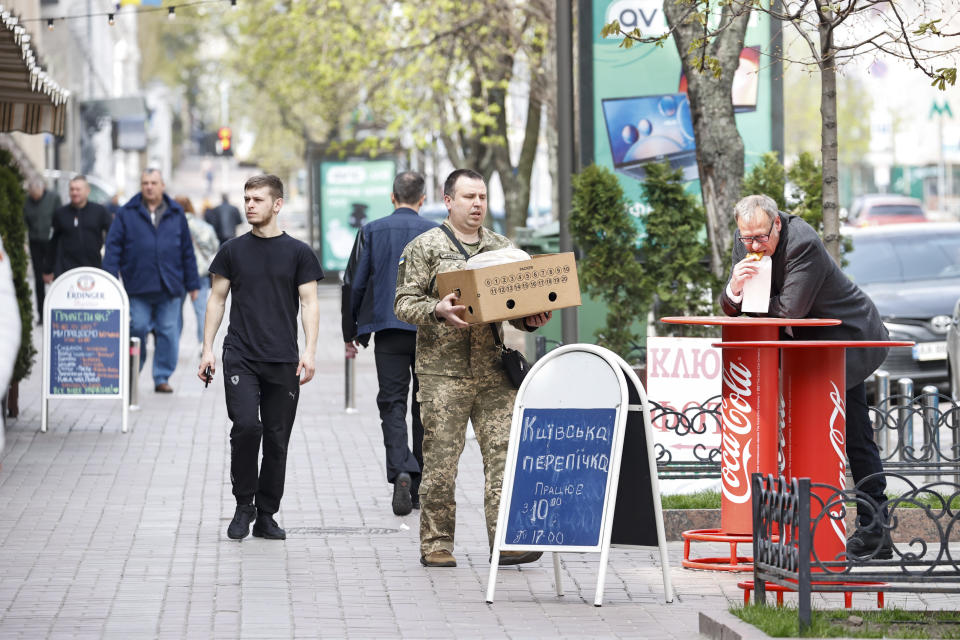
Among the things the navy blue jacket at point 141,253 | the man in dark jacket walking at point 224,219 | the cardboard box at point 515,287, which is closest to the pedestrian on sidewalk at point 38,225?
the man in dark jacket walking at point 224,219

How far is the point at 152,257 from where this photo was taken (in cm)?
1485

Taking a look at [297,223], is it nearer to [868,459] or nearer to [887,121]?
[887,121]

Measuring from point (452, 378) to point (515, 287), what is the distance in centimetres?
70

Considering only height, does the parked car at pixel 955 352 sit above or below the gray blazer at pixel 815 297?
below

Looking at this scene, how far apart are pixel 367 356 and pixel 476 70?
539 cm

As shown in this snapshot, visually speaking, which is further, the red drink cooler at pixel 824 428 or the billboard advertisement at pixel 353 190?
the billboard advertisement at pixel 353 190

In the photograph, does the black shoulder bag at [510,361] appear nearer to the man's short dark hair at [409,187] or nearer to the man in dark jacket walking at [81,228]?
the man's short dark hair at [409,187]

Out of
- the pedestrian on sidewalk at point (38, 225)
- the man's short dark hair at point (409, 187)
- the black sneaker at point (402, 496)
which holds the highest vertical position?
the pedestrian on sidewalk at point (38, 225)

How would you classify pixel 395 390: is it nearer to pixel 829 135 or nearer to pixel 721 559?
pixel 721 559

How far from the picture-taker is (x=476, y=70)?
2411cm

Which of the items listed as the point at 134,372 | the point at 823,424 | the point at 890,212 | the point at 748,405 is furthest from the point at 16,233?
the point at 890,212

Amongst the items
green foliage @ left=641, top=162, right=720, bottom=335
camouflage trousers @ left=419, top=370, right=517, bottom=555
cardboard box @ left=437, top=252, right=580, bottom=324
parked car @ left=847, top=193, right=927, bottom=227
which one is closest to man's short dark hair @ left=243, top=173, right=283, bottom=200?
camouflage trousers @ left=419, top=370, right=517, bottom=555

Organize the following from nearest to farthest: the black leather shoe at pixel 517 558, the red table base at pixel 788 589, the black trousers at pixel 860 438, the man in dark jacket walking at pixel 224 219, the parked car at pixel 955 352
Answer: the red table base at pixel 788 589 → the black trousers at pixel 860 438 → the black leather shoe at pixel 517 558 → the parked car at pixel 955 352 → the man in dark jacket walking at pixel 224 219

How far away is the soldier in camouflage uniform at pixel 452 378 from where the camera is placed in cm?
768
